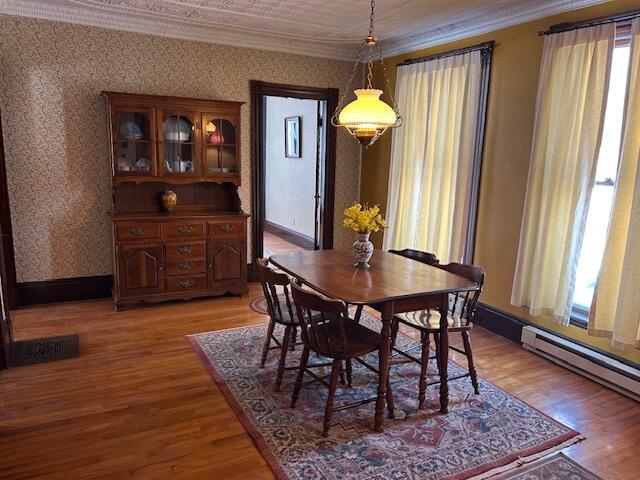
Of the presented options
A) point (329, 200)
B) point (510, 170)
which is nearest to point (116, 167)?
point (329, 200)

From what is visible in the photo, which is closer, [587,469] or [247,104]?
[587,469]

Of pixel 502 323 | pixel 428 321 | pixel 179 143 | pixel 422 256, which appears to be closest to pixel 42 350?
pixel 179 143

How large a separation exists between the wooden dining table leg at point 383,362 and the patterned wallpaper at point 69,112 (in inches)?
132

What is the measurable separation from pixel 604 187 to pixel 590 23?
45.4 inches

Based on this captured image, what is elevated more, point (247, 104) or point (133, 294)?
point (247, 104)

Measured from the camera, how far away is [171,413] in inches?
110

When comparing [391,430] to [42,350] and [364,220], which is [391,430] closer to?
[364,220]

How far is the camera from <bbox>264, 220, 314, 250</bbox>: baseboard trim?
298 inches

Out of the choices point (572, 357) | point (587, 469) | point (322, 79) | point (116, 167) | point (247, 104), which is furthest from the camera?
point (322, 79)

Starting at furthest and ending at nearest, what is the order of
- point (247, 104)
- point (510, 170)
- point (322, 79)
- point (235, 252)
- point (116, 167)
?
point (322, 79) → point (247, 104) → point (235, 252) → point (116, 167) → point (510, 170)

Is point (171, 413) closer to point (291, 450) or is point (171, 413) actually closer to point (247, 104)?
point (291, 450)

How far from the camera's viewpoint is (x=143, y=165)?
4.53 metres

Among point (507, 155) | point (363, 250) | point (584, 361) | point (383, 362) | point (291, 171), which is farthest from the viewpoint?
point (291, 171)

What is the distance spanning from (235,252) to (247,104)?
167cm
